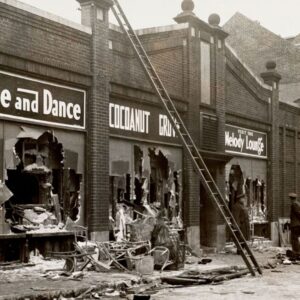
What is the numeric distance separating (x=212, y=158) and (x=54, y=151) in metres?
6.53

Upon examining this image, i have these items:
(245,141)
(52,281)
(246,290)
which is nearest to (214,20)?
(245,141)

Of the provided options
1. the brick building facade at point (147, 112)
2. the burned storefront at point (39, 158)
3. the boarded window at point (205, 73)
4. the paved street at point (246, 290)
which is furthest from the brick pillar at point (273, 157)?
the burned storefront at point (39, 158)

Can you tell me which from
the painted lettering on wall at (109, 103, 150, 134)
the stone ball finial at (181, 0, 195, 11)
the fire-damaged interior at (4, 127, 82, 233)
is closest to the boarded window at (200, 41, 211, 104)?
the stone ball finial at (181, 0, 195, 11)

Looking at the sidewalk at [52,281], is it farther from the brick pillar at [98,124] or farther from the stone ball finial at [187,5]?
the stone ball finial at [187,5]

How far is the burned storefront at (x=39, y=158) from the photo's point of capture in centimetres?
1271

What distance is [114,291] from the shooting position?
36.3 feet

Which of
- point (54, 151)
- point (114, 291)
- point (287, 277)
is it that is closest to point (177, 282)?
point (114, 291)

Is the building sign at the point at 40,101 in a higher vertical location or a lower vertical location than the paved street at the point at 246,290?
higher

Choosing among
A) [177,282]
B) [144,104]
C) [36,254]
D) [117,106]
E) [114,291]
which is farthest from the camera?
[144,104]

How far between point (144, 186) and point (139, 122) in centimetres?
167

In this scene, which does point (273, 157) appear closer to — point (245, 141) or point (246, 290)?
point (245, 141)

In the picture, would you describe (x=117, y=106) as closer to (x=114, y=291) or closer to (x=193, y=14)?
(x=193, y=14)

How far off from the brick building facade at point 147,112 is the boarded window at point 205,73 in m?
0.03

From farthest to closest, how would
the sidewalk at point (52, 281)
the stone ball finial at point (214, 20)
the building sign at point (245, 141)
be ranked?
the building sign at point (245, 141)
the stone ball finial at point (214, 20)
the sidewalk at point (52, 281)
